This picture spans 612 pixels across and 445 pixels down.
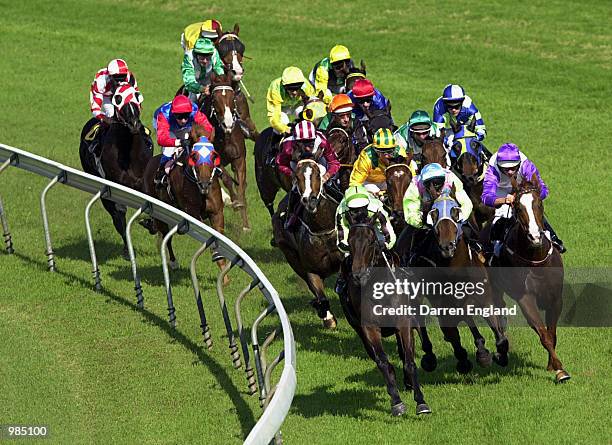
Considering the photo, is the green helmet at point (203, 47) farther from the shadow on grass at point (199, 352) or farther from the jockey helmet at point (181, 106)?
the shadow on grass at point (199, 352)

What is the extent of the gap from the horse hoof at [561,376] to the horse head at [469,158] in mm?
3350

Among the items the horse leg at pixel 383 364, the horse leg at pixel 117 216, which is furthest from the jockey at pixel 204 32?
the horse leg at pixel 383 364

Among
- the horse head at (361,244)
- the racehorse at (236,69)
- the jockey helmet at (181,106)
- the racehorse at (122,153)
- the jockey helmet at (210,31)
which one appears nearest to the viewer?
the horse head at (361,244)

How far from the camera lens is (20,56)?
32031 mm

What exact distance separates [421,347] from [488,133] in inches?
431

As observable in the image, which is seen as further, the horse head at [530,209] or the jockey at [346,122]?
the jockey at [346,122]

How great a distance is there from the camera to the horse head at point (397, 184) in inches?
533

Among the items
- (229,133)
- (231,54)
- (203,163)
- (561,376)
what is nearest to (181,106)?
(203,163)

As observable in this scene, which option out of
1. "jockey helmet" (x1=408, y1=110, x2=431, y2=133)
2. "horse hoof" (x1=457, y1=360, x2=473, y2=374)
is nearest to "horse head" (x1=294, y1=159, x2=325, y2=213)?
"jockey helmet" (x1=408, y1=110, x2=431, y2=133)

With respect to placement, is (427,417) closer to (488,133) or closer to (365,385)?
(365,385)

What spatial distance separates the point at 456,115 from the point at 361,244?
4.51 meters

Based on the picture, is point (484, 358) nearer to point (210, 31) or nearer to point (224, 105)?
point (224, 105)

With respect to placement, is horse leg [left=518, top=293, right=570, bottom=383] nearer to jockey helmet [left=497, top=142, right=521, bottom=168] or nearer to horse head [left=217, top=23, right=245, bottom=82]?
jockey helmet [left=497, top=142, right=521, bottom=168]

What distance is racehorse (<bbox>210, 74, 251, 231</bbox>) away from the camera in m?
18.5
